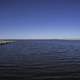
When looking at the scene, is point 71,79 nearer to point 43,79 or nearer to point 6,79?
point 43,79

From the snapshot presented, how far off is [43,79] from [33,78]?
1528 millimetres

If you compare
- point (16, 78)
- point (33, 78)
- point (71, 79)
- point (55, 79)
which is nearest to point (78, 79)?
point (71, 79)

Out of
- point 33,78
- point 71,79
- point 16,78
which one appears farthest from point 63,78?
point 16,78

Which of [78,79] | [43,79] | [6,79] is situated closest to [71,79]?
[78,79]

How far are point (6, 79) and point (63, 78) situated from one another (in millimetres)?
8622

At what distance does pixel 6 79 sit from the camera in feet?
100

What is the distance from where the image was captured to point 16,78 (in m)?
31.7

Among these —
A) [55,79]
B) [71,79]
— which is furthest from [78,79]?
[55,79]

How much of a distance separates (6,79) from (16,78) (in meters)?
1.72

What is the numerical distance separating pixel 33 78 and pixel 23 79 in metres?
1.66

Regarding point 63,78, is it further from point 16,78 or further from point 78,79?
point 16,78

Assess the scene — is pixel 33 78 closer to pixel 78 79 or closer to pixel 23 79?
pixel 23 79

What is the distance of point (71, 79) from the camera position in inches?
1225

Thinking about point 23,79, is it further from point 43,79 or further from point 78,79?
point 78,79
